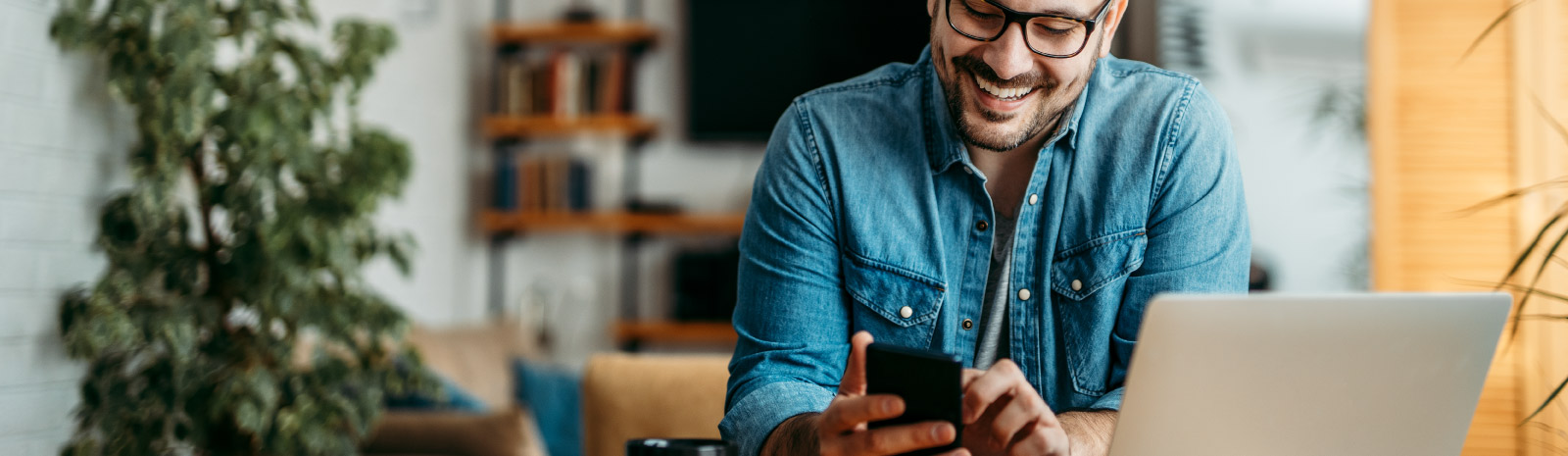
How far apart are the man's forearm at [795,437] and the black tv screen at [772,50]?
128 inches

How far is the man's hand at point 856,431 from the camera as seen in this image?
831 mm

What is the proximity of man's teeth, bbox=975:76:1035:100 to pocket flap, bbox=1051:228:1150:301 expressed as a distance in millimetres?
183

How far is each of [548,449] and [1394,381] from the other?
2523 mm

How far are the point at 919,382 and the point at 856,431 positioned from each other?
0.11 meters

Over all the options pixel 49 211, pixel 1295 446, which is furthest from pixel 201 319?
pixel 1295 446

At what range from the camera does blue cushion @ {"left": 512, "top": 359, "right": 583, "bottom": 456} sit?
3.09 m

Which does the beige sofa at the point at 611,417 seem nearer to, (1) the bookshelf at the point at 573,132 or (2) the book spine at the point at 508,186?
(1) the bookshelf at the point at 573,132

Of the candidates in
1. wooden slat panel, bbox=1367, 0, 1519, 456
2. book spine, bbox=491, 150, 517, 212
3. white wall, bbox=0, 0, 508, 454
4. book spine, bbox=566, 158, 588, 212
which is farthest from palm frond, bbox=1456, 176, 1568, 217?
book spine, bbox=491, 150, 517, 212

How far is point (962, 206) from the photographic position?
4.12 ft

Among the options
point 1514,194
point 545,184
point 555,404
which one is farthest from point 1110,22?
point 545,184

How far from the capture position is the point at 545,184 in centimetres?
451

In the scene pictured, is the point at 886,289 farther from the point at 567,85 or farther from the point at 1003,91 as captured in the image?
the point at 567,85

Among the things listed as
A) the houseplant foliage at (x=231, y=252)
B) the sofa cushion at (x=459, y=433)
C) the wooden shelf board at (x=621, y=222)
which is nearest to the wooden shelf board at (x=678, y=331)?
the wooden shelf board at (x=621, y=222)

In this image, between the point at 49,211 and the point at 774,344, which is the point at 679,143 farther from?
the point at 774,344
